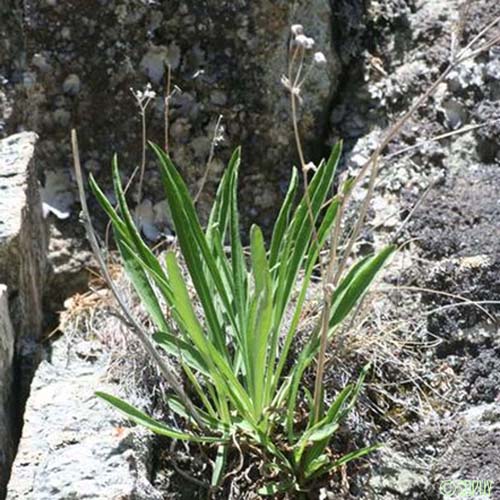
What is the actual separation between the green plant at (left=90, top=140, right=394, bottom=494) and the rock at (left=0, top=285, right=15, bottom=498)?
305 millimetres

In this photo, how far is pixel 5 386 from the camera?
8.43 feet

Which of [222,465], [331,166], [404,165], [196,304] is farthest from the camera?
[404,165]

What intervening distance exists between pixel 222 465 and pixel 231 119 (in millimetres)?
1148

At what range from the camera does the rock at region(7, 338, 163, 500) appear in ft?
7.23

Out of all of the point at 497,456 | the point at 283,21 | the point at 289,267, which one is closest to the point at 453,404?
the point at 497,456

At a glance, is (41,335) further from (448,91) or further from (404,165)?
(448,91)

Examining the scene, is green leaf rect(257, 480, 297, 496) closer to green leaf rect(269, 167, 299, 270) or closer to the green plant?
the green plant

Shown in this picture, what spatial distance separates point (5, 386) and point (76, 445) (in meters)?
0.33

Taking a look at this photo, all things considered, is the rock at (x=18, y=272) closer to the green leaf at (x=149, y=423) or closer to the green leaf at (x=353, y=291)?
the green leaf at (x=149, y=423)

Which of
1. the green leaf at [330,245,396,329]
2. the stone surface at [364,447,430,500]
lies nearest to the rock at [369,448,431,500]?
the stone surface at [364,447,430,500]

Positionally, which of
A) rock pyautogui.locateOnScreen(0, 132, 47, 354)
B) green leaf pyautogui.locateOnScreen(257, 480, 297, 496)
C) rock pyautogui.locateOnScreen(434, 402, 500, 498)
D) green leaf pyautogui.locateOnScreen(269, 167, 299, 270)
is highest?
green leaf pyautogui.locateOnScreen(269, 167, 299, 270)

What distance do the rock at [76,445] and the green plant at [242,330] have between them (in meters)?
0.09

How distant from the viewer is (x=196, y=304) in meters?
2.75

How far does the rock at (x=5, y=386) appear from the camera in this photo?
2469mm
